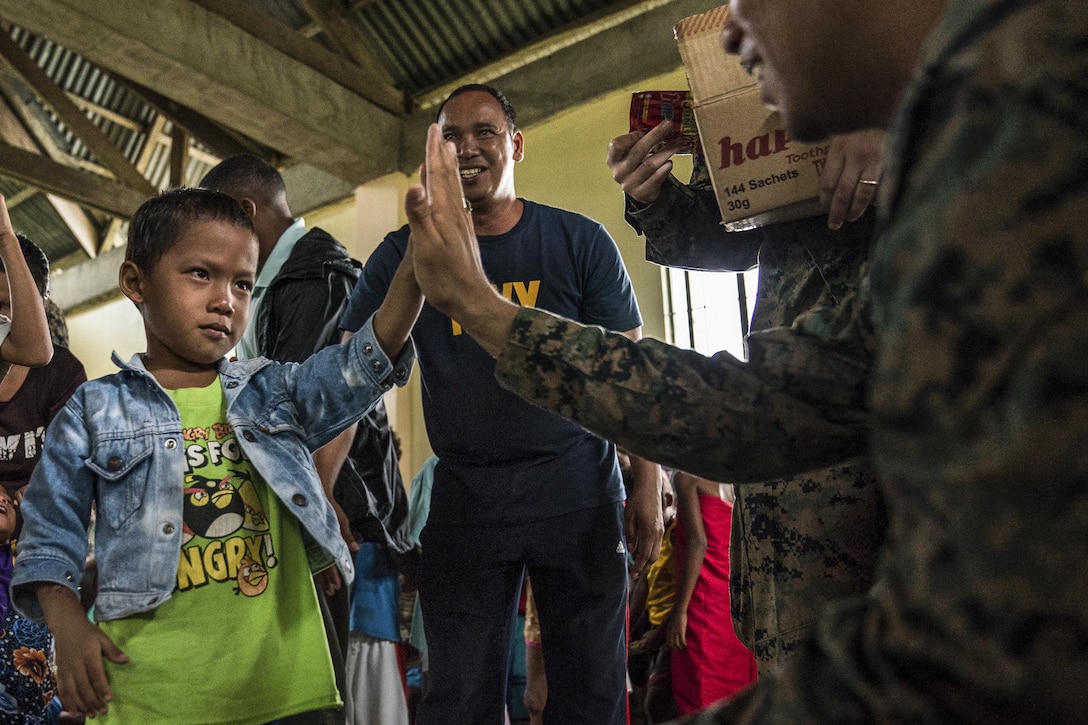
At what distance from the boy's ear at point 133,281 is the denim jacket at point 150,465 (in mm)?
144

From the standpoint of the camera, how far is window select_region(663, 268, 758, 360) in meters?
5.50

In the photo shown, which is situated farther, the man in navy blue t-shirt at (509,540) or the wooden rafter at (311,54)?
the wooden rafter at (311,54)

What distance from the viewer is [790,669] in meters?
0.55

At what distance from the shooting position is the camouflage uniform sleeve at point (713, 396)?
90 centimetres

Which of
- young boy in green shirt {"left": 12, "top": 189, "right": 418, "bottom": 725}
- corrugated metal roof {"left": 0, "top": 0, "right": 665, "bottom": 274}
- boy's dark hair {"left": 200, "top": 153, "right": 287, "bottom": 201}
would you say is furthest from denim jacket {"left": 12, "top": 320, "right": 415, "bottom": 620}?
corrugated metal roof {"left": 0, "top": 0, "right": 665, "bottom": 274}

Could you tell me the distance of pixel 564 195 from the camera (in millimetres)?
6133

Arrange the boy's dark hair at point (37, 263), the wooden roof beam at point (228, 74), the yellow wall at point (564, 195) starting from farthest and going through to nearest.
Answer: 1. the yellow wall at point (564, 195)
2. the wooden roof beam at point (228, 74)
3. the boy's dark hair at point (37, 263)

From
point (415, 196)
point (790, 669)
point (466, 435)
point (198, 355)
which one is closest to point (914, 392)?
point (790, 669)

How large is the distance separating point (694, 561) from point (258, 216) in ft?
6.05

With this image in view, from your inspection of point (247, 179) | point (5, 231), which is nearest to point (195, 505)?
point (5, 231)

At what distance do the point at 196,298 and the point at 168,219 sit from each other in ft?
0.55

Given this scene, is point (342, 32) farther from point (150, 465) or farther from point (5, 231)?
point (150, 465)

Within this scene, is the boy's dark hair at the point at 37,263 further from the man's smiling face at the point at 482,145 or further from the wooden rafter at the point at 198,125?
the wooden rafter at the point at 198,125

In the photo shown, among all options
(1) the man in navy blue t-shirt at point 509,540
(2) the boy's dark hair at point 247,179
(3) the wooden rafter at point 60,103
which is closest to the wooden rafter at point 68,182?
(3) the wooden rafter at point 60,103
